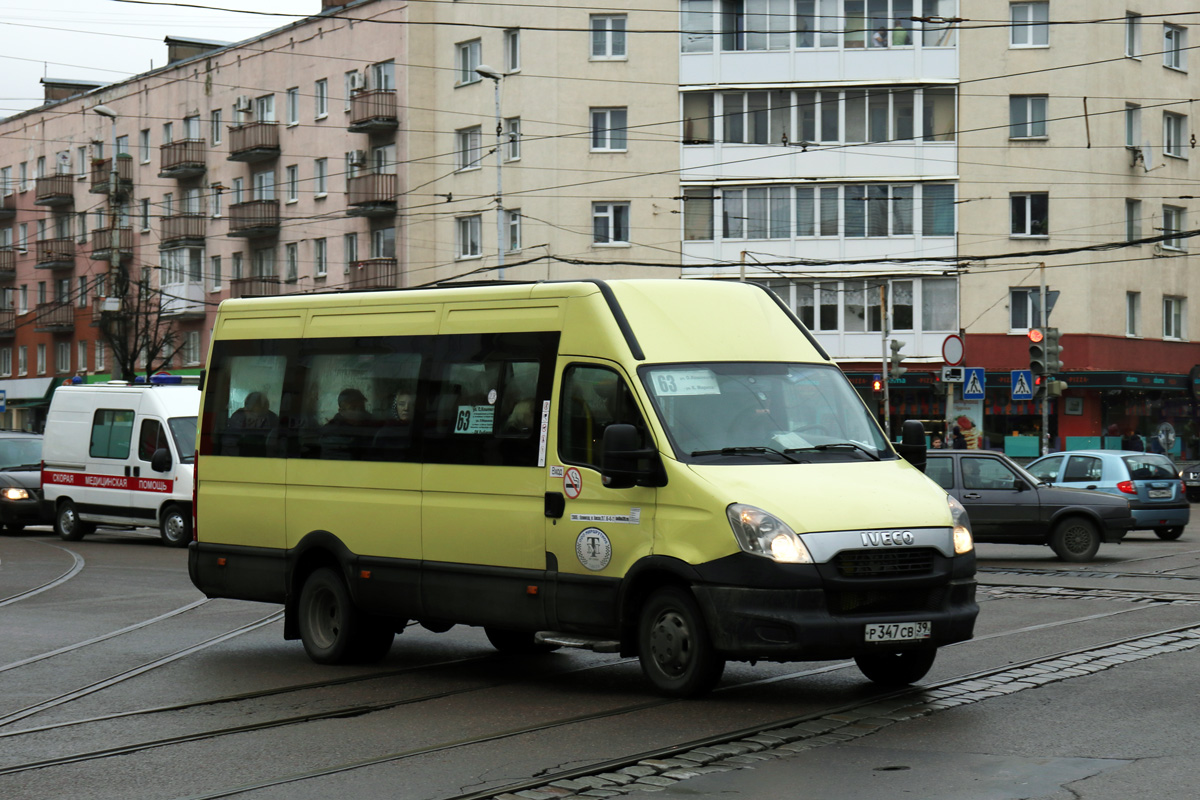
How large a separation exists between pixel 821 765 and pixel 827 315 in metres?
41.5

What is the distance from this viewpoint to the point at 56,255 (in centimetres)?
7219

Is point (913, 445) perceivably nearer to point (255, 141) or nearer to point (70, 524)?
point (70, 524)

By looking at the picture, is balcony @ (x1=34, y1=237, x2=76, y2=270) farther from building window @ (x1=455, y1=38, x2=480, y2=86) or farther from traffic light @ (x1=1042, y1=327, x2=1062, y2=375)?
traffic light @ (x1=1042, y1=327, x2=1062, y2=375)

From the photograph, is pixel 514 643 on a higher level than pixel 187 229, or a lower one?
lower

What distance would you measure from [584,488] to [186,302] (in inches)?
2174

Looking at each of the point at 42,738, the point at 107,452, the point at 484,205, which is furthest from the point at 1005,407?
the point at 42,738

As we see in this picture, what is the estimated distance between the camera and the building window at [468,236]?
5116 cm

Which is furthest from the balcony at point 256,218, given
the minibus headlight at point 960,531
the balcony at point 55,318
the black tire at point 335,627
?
the minibus headlight at point 960,531

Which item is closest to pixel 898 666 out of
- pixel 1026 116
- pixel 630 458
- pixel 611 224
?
pixel 630 458

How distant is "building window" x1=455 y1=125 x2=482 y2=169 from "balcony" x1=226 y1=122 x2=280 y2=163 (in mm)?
9405

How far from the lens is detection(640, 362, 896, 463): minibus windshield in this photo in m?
9.42

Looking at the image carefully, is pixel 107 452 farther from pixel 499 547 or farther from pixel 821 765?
→ pixel 821 765

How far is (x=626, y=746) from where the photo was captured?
310 inches

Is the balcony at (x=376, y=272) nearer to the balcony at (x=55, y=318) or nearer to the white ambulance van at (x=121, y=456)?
the balcony at (x=55, y=318)
